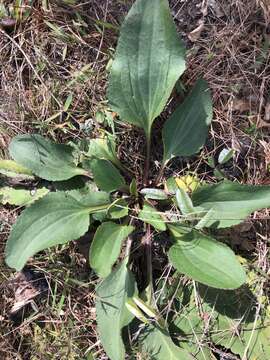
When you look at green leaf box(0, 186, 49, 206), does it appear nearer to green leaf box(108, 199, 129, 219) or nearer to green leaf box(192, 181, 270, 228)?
green leaf box(108, 199, 129, 219)

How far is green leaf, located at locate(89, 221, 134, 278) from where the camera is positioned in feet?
6.93

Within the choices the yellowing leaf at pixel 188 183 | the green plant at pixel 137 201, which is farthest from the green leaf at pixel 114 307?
the yellowing leaf at pixel 188 183

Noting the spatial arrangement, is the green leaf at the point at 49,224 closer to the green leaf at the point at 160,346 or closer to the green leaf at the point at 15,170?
the green leaf at the point at 15,170

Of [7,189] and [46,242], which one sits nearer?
[46,242]

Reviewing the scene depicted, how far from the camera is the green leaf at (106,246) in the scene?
2.11m

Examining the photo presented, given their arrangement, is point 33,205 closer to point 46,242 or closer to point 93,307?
point 46,242

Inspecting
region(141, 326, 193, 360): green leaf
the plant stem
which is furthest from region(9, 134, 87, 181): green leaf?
region(141, 326, 193, 360): green leaf

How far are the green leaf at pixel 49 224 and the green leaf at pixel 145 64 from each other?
14.2 inches

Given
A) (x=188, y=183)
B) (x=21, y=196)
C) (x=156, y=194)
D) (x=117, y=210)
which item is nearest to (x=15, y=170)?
(x=21, y=196)

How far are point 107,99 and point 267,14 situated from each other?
2.38ft

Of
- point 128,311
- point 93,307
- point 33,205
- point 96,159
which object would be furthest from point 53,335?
point 96,159

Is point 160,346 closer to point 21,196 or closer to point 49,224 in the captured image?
point 49,224

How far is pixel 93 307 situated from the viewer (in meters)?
2.42

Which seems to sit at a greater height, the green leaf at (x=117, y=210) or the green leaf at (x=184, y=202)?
the green leaf at (x=184, y=202)
